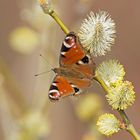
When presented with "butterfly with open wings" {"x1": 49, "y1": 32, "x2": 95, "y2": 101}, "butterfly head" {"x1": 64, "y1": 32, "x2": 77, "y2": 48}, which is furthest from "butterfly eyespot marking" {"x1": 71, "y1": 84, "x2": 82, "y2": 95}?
"butterfly head" {"x1": 64, "y1": 32, "x2": 77, "y2": 48}

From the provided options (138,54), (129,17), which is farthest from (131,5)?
(138,54)

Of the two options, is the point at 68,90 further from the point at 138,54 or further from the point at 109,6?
the point at 109,6

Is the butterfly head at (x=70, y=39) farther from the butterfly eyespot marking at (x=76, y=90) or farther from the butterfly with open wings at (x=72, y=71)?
the butterfly eyespot marking at (x=76, y=90)

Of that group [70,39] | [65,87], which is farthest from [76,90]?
[70,39]

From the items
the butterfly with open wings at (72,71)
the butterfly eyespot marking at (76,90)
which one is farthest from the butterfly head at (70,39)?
the butterfly eyespot marking at (76,90)

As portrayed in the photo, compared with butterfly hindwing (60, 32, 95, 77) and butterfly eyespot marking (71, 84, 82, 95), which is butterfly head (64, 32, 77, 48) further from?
butterfly eyespot marking (71, 84, 82, 95)

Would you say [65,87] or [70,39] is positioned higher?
[70,39]

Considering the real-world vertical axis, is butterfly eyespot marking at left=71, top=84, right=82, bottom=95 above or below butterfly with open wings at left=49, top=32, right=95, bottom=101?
below

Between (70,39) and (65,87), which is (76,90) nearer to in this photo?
(65,87)

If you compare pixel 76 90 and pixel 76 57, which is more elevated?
pixel 76 57
